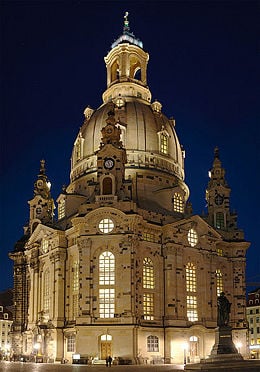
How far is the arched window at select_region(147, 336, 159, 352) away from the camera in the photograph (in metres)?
70.2

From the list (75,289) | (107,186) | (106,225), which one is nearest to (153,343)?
(75,289)

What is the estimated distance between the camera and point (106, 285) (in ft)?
230

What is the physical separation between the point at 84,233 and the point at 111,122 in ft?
54.2

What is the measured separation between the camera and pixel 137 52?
10200 centimetres

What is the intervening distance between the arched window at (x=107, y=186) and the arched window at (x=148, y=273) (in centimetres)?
978

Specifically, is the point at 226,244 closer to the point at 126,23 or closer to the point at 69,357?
the point at 69,357

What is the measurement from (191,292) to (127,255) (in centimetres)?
1271

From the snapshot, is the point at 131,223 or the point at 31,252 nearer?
the point at 131,223

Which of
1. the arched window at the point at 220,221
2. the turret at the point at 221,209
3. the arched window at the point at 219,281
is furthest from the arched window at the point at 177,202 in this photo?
the arched window at the point at 219,281

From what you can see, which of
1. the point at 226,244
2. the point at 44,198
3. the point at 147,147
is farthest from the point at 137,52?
the point at 226,244

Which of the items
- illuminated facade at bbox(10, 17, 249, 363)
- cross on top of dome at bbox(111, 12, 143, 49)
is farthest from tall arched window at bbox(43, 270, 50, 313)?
cross on top of dome at bbox(111, 12, 143, 49)

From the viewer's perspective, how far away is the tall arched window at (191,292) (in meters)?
76.6

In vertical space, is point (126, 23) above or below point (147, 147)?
above

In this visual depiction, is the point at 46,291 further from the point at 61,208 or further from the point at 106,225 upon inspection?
the point at 106,225
